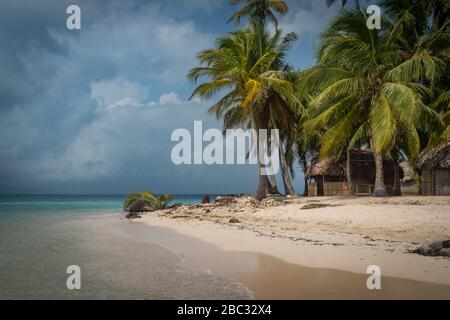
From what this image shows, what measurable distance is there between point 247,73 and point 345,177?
37.7ft

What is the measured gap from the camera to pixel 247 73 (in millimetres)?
17922

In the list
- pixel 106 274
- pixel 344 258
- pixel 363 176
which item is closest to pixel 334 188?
pixel 363 176

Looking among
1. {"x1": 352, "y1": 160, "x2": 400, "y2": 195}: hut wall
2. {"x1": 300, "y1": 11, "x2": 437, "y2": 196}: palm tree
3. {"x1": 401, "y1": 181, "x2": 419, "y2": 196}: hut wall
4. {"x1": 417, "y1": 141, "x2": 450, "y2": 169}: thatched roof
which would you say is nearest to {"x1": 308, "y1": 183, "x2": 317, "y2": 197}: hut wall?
{"x1": 352, "y1": 160, "x2": 400, "y2": 195}: hut wall

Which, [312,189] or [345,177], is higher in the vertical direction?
[345,177]

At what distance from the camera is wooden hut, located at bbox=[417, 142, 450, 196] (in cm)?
1953

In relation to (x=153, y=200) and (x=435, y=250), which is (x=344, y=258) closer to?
(x=435, y=250)

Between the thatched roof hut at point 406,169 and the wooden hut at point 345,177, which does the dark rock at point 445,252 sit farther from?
the thatched roof hut at point 406,169

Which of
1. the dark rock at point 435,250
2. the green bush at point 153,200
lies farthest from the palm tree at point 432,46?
the green bush at point 153,200

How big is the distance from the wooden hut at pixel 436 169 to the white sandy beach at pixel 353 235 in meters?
7.74

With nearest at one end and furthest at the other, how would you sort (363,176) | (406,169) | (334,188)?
(363,176), (334,188), (406,169)

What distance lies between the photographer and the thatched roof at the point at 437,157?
1936 centimetres

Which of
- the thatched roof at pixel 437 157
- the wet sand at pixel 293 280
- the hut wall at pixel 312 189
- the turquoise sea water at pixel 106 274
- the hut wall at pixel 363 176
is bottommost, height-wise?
the turquoise sea water at pixel 106 274
